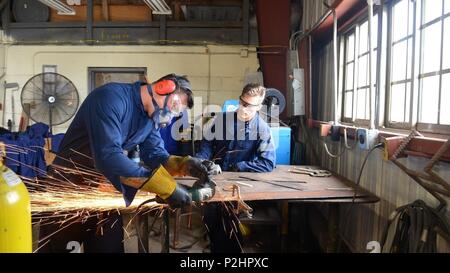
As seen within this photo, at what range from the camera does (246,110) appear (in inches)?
112

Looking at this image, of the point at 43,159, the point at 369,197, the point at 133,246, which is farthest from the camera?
the point at 43,159

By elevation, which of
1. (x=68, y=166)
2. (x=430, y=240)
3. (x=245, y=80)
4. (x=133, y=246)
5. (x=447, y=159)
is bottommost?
(x=133, y=246)

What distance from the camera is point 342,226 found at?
311 cm

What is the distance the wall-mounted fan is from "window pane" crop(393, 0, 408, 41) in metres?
4.67

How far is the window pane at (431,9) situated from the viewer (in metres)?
1.81

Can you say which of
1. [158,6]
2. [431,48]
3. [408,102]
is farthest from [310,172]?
[158,6]

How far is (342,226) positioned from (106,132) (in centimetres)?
238

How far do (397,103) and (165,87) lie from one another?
1611 millimetres

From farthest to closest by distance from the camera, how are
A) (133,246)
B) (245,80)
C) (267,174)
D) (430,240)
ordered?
(245,80), (133,246), (267,174), (430,240)

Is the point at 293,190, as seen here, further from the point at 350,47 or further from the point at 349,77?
the point at 350,47

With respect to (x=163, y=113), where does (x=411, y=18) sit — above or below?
above

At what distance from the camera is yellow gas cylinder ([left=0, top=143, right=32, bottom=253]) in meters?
1.10
